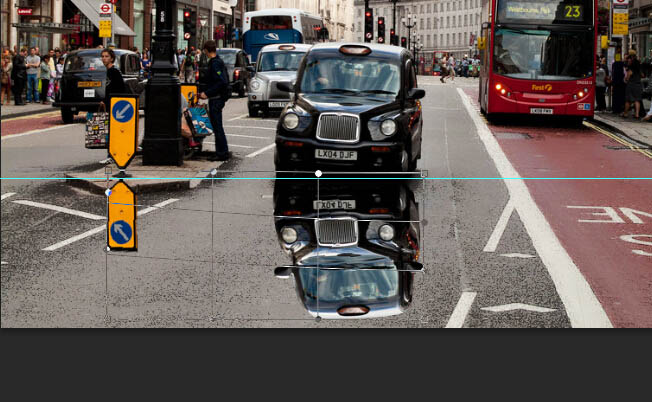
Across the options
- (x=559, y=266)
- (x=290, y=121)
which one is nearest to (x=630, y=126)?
(x=290, y=121)

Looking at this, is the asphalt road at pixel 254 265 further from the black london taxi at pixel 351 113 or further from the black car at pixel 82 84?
the black car at pixel 82 84

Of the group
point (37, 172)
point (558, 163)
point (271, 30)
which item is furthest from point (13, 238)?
point (271, 30)

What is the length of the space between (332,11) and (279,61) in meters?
70.4

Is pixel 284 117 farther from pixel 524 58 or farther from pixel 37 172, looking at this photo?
pixel 524 58

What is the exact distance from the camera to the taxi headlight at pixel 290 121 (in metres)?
11.1

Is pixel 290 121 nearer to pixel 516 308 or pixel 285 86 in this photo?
pixel 285 86

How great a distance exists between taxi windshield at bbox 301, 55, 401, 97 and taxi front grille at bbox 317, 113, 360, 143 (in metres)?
1.11

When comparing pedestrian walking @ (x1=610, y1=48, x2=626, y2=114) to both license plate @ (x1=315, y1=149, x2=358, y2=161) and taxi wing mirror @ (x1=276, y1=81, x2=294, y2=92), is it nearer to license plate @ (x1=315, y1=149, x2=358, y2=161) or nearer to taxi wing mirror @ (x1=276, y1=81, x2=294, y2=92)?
taxi wing mirror @ (x1=276, y1=81, x2=294, y2=92)

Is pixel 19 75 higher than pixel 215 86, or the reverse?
pixel 19 75

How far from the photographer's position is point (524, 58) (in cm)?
2388

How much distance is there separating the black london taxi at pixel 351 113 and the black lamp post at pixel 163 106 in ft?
5.02

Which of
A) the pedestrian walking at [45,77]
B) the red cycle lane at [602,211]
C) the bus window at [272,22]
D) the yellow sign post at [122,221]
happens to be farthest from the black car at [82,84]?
the bus window at [272,22]

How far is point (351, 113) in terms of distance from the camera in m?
11.1

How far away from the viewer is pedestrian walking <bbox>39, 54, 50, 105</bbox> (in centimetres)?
2771
